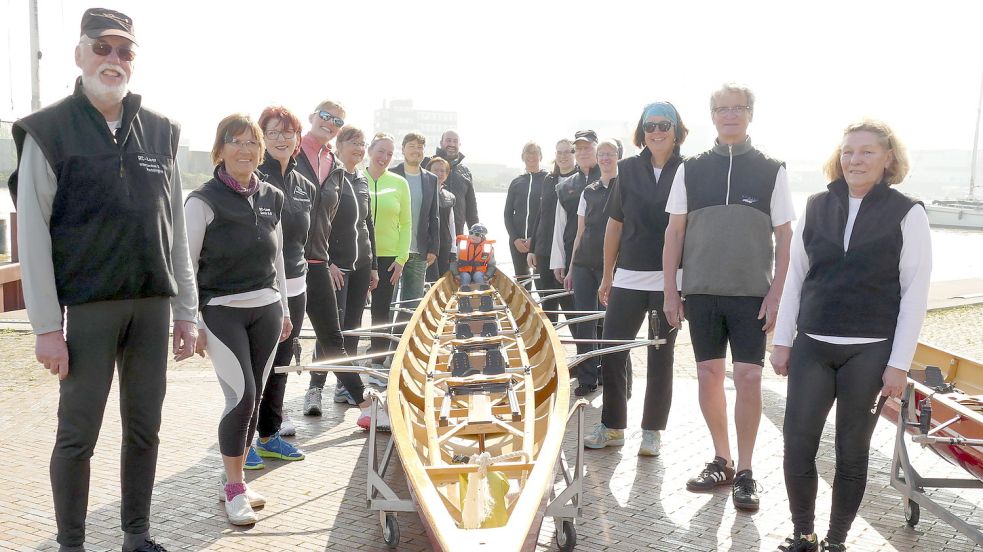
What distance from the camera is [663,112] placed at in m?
4.96

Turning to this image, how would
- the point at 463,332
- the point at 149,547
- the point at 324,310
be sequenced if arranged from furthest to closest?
the point at 463,332 < the point at 324,310 < the point at 149,547

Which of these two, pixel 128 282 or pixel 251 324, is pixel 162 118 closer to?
pixel 128 282

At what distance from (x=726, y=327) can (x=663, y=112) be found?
1365 millimetres

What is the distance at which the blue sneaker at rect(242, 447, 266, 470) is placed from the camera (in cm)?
476

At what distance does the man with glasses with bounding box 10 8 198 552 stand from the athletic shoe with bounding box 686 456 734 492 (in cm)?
278

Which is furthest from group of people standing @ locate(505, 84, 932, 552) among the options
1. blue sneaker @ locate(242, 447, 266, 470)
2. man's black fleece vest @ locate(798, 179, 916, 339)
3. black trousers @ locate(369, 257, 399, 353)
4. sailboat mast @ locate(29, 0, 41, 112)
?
sailboat mast @ locate(29, 0, 41, 112)

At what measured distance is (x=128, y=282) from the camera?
3.14m

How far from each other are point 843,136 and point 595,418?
10.3ft

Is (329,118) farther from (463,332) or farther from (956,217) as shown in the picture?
(956,217)

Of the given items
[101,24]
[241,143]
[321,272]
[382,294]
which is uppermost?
[101,24]

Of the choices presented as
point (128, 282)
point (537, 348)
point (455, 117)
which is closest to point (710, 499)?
point (537, 348)

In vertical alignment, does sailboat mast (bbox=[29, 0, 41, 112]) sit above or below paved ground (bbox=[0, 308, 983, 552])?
above

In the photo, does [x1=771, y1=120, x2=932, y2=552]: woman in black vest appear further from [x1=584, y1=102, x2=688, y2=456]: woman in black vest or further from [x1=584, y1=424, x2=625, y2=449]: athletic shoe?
[x1=584, y1=424, x2=625, y2=449]: athletic shoe

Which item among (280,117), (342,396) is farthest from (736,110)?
(342,396)
